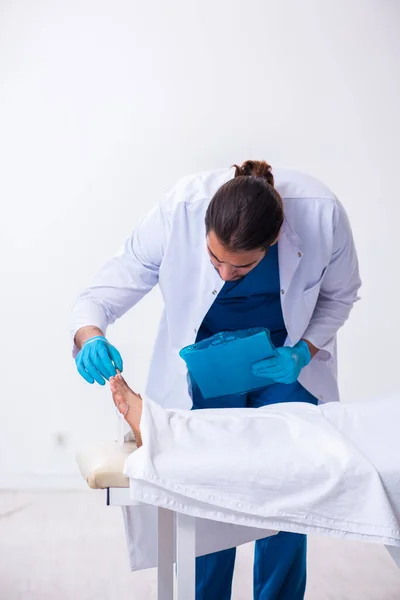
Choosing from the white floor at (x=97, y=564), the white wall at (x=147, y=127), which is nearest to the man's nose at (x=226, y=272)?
the white floor at (x=97, y=564)

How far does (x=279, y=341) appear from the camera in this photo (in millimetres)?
1615

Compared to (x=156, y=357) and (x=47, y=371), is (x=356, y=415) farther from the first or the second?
(x=47, y=371)

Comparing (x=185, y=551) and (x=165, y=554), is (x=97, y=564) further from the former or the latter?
(x=185, y=551)

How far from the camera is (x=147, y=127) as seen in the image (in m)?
2.55

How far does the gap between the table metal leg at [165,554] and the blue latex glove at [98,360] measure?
1.04ft

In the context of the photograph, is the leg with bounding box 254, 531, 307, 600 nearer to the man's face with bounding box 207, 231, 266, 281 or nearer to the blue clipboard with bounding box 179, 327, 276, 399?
the blue clipboard with bounding box 179, 327, 276, 399

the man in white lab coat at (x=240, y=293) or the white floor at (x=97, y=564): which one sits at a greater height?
the man in white lab coat at (x=240, y=293)

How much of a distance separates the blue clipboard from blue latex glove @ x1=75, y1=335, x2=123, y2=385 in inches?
5.9

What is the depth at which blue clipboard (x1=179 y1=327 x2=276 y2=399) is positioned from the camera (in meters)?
1.43

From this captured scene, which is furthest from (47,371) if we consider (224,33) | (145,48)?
(224,33)

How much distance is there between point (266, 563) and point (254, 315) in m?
0.57

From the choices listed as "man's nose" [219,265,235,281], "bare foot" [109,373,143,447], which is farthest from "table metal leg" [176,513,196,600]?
"man's nose" [219,265,235,281]

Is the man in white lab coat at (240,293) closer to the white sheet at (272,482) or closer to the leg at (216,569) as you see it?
the leg at (216,569)

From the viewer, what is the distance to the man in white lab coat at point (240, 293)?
1495mm
